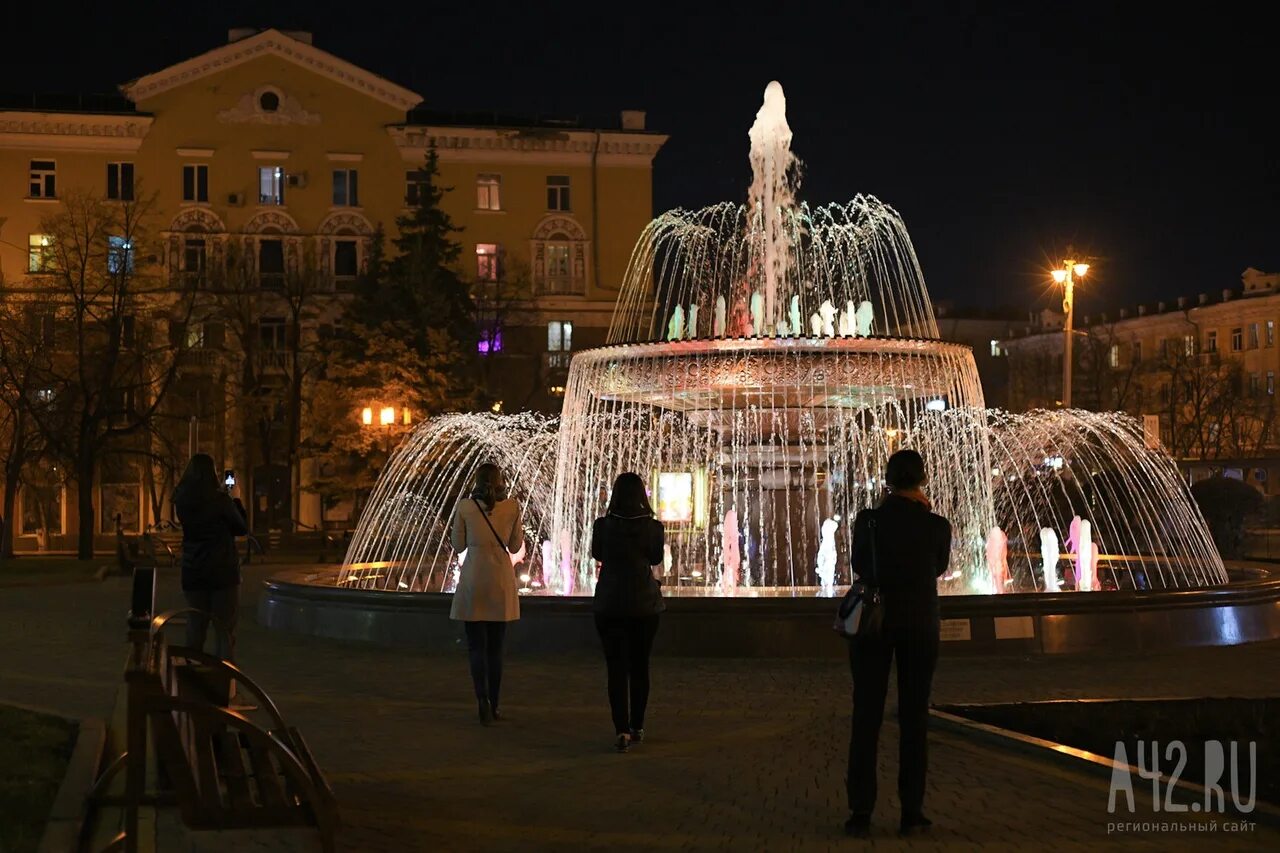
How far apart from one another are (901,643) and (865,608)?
0.26 metres

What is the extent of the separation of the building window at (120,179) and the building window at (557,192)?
15.5 metres

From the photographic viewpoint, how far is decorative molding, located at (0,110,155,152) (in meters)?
55.3

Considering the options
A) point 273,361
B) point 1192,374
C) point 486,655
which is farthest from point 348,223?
point 486,655

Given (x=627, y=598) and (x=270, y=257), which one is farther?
(x=270, y=257)

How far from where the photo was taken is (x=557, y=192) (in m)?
59.0

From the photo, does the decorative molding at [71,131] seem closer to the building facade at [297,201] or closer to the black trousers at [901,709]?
the building facade at [297,201]

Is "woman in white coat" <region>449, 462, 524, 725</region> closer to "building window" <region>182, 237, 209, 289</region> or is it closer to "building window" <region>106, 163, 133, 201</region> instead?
"building window" <region>182, 237, 209, 289</region>

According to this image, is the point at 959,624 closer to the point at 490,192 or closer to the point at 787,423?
the point at 787,423

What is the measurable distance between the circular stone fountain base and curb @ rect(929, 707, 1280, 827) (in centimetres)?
374

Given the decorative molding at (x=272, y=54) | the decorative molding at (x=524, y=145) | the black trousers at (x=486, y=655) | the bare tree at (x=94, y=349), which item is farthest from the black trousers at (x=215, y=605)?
the decorative molding at (x=272, y=54)

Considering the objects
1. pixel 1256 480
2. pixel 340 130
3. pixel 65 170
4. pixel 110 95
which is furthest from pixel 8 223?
pixel 1256 480

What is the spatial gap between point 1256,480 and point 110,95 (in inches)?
1880

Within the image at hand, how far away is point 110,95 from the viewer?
2295 inches

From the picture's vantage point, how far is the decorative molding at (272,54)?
183 ft
